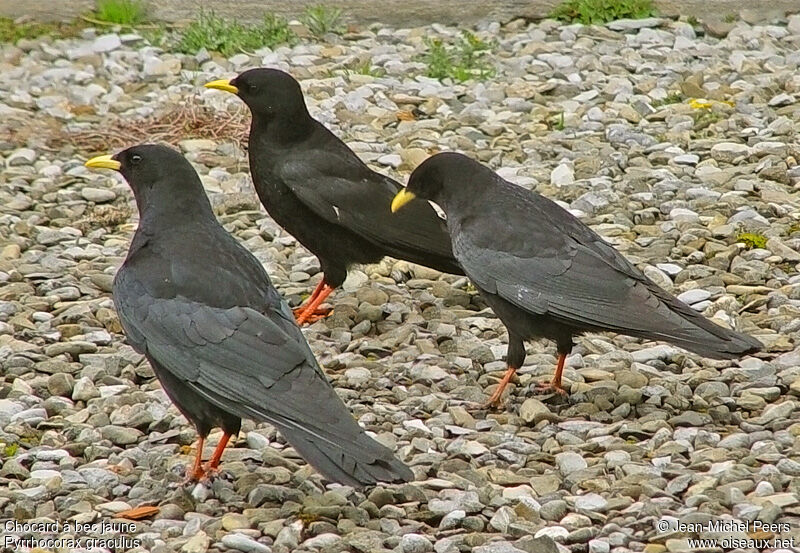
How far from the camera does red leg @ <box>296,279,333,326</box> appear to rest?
7.21m

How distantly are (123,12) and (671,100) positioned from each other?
4520 millimetres

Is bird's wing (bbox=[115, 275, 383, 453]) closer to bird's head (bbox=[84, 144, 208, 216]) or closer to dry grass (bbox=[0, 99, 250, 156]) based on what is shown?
bird's head (bbox=[84, 144, 208, 216])

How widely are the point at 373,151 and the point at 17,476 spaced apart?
418 centimetres

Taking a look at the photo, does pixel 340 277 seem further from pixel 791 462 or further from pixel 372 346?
pixel 791 462

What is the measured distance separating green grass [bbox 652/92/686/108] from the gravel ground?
0.02m

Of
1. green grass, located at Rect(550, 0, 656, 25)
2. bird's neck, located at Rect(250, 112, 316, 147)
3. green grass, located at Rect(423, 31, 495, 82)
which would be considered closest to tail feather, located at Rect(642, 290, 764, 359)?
bird's neck, located at Rect(250, 112, 316, 147)

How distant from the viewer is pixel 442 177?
22.2 feet

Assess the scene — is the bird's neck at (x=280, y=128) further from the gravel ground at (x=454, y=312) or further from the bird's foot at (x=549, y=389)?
the bird's foot at (x=549, y=389)

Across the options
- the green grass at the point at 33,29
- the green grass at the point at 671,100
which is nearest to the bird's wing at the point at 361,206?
the green grass at the point at 671,100

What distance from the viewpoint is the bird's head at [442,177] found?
6723 mm

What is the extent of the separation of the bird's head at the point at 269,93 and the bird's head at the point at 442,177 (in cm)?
98

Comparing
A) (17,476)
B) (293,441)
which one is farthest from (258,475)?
(17,476)

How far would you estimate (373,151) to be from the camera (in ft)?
30.1

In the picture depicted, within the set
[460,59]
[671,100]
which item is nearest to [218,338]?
[671,100]
